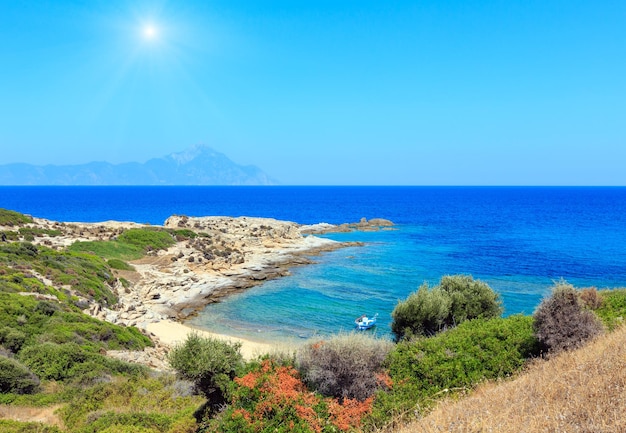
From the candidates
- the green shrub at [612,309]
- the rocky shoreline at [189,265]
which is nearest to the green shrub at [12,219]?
the rocky shoreline at [189,265]

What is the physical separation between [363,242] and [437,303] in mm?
49176

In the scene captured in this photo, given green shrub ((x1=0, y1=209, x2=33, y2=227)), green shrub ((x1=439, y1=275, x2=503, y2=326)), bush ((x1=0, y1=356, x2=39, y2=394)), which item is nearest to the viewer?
bush ((x1=0, y1=356, x2=39, y2=394))

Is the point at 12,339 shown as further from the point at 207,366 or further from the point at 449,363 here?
the point at 449,363

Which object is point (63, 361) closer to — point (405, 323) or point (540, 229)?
point (405, 323)

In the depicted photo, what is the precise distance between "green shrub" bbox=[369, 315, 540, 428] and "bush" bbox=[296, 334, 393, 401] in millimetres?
509

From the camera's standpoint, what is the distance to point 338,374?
36.1 feet

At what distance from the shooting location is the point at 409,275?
4356cm

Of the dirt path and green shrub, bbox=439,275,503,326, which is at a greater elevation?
green shrub, bbox=439,275,503,326

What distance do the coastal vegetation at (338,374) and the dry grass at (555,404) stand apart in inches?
2.0

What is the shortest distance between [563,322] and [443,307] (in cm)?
664

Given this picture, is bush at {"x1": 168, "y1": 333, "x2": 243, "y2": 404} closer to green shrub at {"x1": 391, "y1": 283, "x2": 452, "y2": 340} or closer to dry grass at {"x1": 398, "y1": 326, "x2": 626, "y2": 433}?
dry grass at {"x1": 398, "y1": 326, "x2": 626, "y2": 433}

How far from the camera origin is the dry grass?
6332 millimetres

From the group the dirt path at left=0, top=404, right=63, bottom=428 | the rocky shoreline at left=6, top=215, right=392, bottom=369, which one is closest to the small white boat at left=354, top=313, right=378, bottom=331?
the rocky shoreline at left=6, top=215, right=392, bottom=369

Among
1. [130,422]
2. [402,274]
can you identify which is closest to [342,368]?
[130,422]
